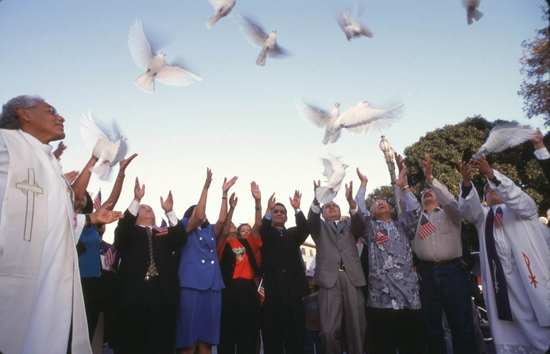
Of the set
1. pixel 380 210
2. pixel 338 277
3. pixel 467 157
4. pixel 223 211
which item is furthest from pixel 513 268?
pixel 467 157

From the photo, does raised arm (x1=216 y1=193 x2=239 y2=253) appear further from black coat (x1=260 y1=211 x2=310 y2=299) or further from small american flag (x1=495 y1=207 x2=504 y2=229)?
small american flag (x1=495 y1=207 x2=504 y2=229)

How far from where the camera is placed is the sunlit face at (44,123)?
250 centimetres

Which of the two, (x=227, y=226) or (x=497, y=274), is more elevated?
(x=227, y=226)

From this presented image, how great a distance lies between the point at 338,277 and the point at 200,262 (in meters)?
1.62

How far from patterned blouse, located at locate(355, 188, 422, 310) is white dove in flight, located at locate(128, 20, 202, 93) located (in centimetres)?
313

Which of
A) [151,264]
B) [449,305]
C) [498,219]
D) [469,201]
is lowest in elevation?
[449,305]

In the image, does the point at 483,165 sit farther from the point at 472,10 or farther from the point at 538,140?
the point at 472,10

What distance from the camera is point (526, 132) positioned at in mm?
3867

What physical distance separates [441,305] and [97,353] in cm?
397

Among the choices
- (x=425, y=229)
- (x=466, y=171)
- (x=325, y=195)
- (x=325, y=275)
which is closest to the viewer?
(x=466, y=171)

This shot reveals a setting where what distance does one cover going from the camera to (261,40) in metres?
5.72

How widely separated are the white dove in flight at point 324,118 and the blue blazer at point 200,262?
7.09 ft

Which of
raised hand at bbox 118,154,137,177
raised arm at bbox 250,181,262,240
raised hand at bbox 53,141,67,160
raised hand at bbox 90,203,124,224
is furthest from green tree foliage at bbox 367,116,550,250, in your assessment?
raised hand at bbox 90,203,124,224

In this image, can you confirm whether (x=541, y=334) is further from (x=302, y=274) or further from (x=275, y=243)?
(x=275, y=243)
